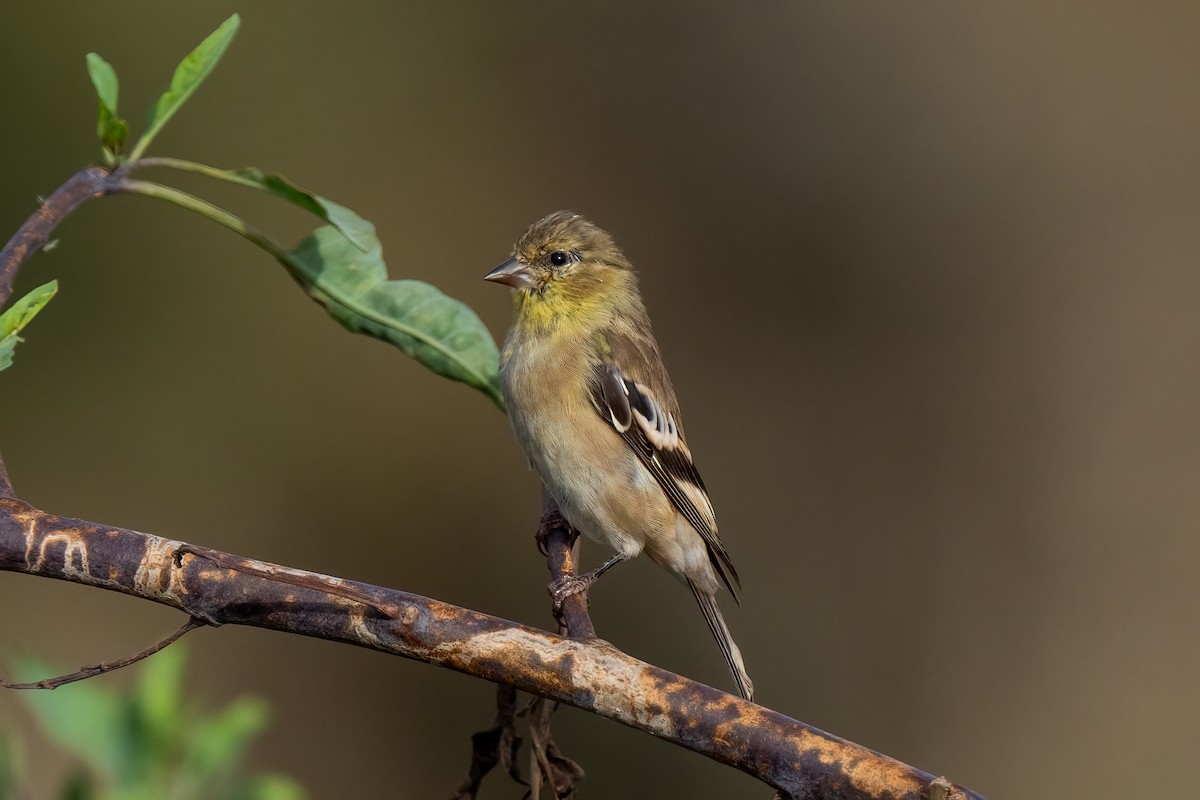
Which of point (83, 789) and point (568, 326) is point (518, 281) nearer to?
point (568, 326)

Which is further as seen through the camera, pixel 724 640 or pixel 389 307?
pixel 724 640

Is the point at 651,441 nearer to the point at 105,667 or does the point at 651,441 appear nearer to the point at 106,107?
the point at 106,107

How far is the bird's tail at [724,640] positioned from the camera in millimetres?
3330

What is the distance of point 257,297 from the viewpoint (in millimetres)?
5180

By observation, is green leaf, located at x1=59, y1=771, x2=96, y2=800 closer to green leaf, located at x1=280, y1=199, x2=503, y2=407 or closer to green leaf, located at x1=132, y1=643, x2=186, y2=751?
green leaf, located at x1=132, y1=643, x2=186, y2=751

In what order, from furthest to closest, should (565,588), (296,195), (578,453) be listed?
(578,453), (565,588), (296,195)

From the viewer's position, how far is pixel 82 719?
1.40 meters

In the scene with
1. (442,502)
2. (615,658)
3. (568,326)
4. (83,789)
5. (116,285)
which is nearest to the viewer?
(83,789)

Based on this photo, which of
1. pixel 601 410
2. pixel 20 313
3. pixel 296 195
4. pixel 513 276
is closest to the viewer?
pixel 20 313

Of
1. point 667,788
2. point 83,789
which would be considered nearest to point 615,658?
point 83,789

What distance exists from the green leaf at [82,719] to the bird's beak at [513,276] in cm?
224

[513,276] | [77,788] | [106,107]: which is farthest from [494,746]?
[513,276]

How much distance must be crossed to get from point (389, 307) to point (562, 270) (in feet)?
4.68

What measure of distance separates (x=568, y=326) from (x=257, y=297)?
2218 mm
